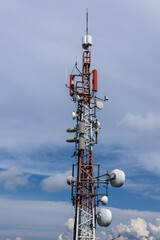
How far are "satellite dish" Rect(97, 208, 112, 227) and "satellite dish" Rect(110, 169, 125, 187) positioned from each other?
139 inches

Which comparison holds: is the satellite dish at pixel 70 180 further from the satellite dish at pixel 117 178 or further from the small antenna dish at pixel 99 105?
the small antenna dish at pixel 99 105

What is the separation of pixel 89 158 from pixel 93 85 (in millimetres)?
11207

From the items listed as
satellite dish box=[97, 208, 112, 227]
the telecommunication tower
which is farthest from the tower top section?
satellite dish box=[97, 208, 112, 227]

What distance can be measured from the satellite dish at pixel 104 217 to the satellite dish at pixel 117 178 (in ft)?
11.6

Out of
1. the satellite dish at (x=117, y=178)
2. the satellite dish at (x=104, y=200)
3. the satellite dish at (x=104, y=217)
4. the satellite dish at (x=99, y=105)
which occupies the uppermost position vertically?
the satellite dish at (x=99, y=105)

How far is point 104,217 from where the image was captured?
42.3m

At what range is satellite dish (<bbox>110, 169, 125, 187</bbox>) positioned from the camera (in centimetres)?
4293

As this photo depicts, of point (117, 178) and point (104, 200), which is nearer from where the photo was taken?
point (117, 178)

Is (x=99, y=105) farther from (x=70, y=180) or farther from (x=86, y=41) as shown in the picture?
(x=70, y=180)

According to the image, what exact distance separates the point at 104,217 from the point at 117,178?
206 inches

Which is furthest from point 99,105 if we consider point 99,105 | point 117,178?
point 117,178

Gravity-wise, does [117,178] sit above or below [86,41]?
below

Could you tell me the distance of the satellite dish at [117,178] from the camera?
42934 millimetres

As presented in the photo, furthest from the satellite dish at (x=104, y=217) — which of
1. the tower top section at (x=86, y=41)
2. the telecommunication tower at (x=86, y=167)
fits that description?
the tower top section at (x=86, y=41)
